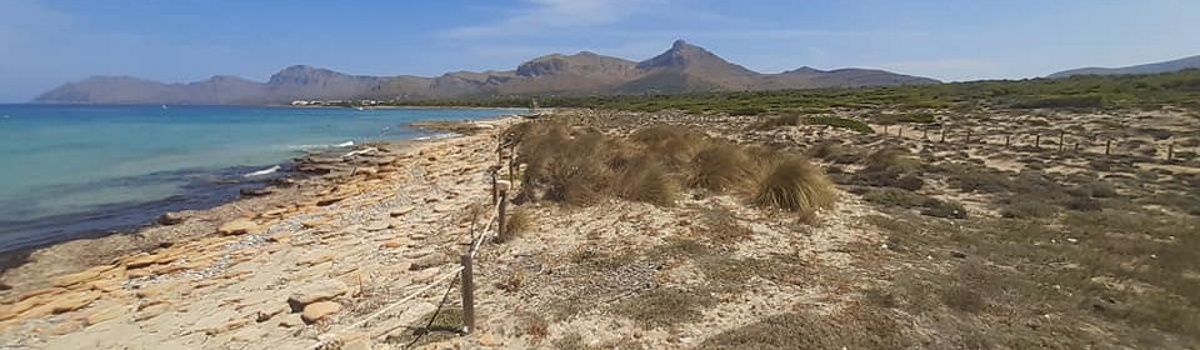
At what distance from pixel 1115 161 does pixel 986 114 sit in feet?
62.6

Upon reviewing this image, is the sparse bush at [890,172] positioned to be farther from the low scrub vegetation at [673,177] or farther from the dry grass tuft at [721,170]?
the dry grass tuft at [721,170]

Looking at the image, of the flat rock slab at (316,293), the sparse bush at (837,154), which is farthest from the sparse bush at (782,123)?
the flat rock slab at (316,293)

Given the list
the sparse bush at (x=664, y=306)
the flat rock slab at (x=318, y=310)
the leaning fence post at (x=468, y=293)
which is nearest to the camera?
the leaning fence post at (x=468, y=293)

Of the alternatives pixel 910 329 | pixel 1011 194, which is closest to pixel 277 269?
pixel 910 329

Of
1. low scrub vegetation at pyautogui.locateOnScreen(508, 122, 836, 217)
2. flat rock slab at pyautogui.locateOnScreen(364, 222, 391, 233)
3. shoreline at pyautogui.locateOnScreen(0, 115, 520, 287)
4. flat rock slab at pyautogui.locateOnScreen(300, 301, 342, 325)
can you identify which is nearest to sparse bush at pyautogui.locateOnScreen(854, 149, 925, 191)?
low scrub vegetation at pyautogui.locateOnScreen(508, 122, 836, 217)

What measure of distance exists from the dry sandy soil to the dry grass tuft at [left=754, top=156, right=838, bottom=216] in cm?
42

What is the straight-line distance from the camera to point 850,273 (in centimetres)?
679

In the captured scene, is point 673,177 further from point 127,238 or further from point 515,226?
A: point 127,238

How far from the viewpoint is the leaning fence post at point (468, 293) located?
5285mm

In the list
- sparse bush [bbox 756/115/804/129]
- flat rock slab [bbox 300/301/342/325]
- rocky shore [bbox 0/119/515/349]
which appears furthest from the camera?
sparse bush [bbox 756/115/804/129]

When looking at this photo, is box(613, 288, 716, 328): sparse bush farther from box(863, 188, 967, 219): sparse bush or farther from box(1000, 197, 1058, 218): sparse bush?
box(1000, 197, 1058, 218): sparse bush

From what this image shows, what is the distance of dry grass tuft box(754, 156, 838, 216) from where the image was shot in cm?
997

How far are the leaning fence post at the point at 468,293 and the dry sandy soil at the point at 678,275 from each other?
0.39 ft

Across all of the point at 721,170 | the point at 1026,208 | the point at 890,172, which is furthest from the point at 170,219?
the point at 1026,208
